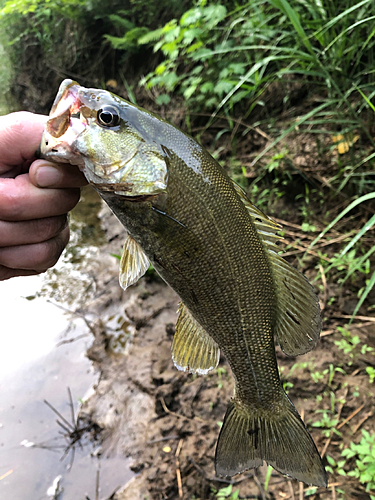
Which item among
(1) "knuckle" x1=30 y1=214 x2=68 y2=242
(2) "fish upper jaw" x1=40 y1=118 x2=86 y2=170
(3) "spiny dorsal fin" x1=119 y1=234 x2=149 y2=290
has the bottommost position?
(3) "spiny dorsal fin" x1=119 y1=234 x2=149 y2=290

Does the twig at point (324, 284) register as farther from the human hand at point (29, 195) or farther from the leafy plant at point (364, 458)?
the human hand at point (29, 195)

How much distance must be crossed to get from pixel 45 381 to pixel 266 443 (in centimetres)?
257

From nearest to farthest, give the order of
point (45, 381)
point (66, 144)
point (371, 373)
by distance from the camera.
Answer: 1. point (66, 144)
2. point (371, 373)
3. point (45, 381)

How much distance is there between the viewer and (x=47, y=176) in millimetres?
1213

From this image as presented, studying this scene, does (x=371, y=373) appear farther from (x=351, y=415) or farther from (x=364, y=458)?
(x=364, y=458)

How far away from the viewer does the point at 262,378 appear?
4.32ft

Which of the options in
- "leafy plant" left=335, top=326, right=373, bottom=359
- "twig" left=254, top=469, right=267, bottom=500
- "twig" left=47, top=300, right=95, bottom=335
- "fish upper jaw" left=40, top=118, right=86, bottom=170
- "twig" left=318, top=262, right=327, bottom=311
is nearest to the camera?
"fish upper jaw" left=40, top=118, right=86, bottom=170

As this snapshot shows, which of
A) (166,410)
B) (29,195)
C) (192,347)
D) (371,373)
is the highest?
(29,195)

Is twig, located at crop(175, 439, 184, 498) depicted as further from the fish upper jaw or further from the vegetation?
the fish upper jaw

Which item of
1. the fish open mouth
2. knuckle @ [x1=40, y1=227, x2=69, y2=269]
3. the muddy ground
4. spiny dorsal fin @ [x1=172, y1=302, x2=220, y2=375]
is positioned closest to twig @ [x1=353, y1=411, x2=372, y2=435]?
the muddy ground

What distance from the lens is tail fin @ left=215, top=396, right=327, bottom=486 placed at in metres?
1.25

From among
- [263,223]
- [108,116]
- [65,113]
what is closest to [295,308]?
[263,223]

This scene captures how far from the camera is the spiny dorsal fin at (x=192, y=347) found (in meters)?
1.34

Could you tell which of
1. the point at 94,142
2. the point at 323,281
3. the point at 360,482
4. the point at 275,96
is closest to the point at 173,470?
the point at 360,482
